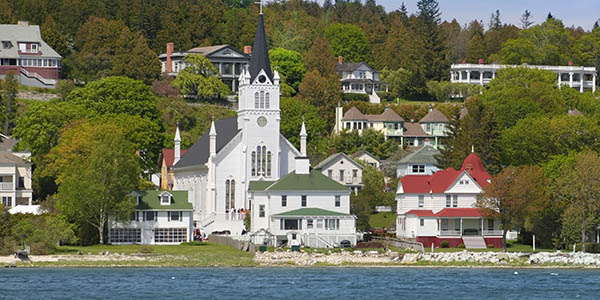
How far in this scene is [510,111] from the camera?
120 m

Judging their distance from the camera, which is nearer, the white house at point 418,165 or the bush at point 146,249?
the bush at point 146,249

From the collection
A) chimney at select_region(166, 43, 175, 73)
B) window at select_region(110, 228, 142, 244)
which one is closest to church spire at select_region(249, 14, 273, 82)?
window at select_region(110, 228, 142, 244)

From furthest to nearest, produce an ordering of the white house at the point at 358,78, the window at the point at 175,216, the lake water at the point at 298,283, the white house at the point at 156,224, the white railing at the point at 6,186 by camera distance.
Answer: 1. the white house at the point at 358,78
2. the white railing at the point at 6,186
3. the window at the point at 175,216
4. the white house at the point at 156,224
5. the lake water at the point at 298,283

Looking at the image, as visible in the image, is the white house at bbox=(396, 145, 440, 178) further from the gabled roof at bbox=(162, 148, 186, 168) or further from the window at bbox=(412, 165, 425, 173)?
the gabled roof at bbox=(162, 148, 186, 168)

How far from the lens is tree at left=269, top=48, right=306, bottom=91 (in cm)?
15850

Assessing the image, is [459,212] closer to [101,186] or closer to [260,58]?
[260,58]

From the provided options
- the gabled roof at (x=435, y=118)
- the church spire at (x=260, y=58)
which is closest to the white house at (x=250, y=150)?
the church spire at (x=260, y=58)

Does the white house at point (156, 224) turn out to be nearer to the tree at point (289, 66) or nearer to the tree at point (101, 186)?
the tree at point (101, 186)

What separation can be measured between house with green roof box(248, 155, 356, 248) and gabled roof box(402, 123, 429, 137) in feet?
162

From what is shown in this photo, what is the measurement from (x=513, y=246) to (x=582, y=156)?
7.82m

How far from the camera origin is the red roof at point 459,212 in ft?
313

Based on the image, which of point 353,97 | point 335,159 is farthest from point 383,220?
point 353,97

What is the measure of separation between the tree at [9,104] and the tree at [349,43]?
58549 millimetres

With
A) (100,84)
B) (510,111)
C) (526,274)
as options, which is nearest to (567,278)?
(526,274)
